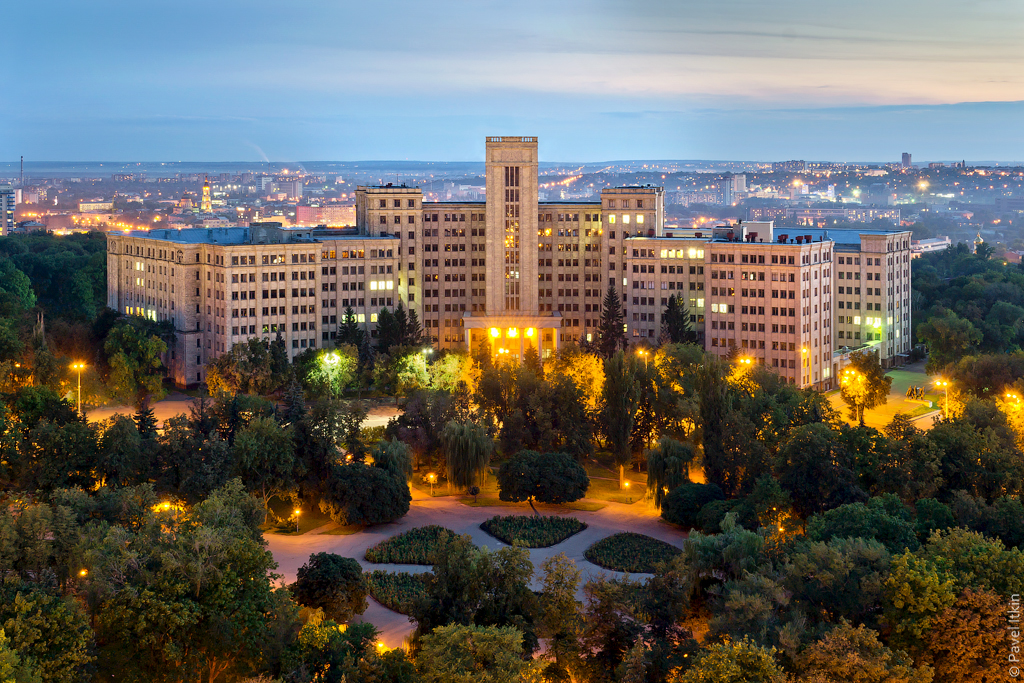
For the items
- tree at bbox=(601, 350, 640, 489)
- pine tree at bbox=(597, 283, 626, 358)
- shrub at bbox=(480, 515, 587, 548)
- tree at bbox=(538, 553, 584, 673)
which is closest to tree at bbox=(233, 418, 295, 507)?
shrub at bbox=(480, 515, 587, 548)

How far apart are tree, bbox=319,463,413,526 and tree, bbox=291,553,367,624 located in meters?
16.1

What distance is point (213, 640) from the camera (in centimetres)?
5888

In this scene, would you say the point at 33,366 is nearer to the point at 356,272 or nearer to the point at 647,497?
the point at 356,272

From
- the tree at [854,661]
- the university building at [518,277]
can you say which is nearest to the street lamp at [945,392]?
the university building at [518,277]

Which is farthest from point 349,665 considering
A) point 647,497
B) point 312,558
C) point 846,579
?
point 647,497

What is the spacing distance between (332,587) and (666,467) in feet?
99.1

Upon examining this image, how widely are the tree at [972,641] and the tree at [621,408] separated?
42070 mm

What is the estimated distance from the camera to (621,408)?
100m

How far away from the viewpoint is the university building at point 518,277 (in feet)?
443

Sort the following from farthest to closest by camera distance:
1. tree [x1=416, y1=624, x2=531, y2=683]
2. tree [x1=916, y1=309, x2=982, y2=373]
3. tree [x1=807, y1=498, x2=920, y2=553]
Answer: tree [x1=916, y1=309, x2=982, y2=373] < tree [x1=807, y1=498, x2=920, y2=553] < tree [x1=416, y1=624, x2=531, y2=683]

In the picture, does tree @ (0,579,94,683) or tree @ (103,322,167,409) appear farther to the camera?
tree @ (103,322,167,409)

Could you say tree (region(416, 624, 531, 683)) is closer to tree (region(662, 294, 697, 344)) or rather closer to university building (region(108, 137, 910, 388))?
tree (region(662, 294, 697, 344))

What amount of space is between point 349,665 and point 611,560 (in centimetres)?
2573

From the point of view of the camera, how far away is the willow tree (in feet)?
309
